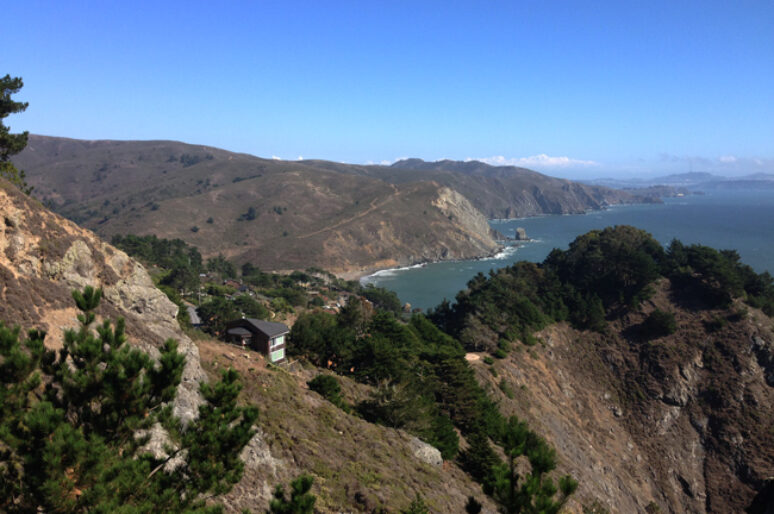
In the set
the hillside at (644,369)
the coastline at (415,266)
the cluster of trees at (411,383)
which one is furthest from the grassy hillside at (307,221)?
the cluster of trees at (411,383)

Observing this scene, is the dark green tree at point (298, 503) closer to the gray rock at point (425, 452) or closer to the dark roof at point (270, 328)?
the gray rock at point (425, 452)

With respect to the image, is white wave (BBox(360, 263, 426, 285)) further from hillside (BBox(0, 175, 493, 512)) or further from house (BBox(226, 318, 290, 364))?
Answer: hillside (BBox(0, 175, 493, 512))

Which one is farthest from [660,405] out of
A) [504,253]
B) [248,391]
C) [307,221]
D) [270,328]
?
[307,221]

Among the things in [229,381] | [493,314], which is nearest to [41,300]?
[229,381]

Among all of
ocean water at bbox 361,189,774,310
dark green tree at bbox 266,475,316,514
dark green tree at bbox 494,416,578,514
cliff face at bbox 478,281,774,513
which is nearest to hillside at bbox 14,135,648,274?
ocean water at bbox 361,189,774,310

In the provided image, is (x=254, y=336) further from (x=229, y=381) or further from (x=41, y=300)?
(x=229, y=381)

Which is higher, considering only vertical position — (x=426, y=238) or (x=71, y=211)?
(x=71, y=211)

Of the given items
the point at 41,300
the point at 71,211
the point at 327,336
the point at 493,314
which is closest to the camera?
the point at 41,300
